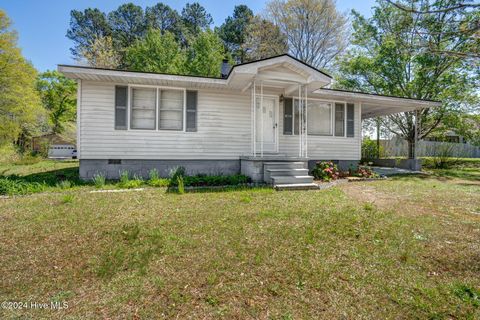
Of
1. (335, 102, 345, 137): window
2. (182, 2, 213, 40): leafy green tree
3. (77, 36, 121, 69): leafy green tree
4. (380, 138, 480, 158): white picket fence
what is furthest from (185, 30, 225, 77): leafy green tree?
(380, 138, 480, 158): white picket fence

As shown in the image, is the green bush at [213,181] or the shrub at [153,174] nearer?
the green bush at [213,181]

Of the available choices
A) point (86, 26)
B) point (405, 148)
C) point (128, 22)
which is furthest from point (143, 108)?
point (86, 26)

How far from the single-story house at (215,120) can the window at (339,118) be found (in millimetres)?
19

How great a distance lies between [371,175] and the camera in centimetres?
914

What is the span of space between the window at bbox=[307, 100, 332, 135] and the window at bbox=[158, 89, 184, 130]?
5.01 meters

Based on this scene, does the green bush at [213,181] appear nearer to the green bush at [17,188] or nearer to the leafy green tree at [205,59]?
the green bush at [17,188]

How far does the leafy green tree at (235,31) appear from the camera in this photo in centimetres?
2576

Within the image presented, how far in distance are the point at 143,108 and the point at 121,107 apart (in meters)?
0.67

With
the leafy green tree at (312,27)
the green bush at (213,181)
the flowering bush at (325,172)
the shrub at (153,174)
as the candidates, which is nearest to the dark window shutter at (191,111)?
the shrub at (153,174)

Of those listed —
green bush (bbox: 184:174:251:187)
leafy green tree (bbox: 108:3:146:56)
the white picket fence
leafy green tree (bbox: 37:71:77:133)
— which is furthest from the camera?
leafy green tree (bbox: 108:3:146:56)

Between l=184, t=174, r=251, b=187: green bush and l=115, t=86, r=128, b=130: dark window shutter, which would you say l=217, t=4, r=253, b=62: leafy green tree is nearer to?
l=115, t=86, r=128, b=130: dark window shutter

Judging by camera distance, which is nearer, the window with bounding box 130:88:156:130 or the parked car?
the window with bounding box 130:88:156:130

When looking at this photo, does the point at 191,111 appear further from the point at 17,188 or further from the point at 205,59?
the point at 205,59

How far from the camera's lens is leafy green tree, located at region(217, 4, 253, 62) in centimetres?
2576
